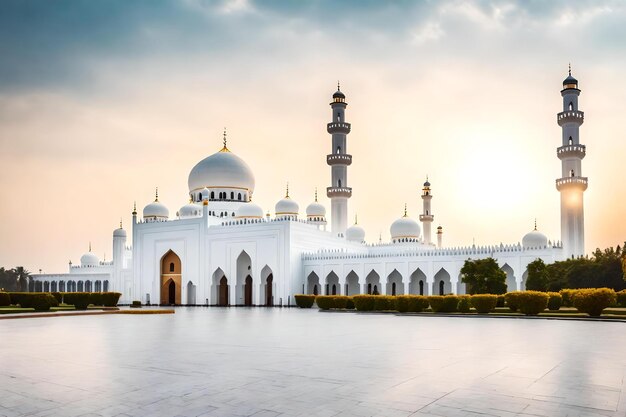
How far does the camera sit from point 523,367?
24.5ft

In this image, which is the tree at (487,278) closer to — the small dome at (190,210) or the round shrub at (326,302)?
the round shrub at (326,302)

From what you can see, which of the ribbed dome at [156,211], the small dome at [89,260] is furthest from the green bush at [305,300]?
the small dome at [89,260]

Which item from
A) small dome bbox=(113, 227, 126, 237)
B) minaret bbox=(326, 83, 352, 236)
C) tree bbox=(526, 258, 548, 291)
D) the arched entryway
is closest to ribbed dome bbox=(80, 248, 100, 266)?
small dome bbox=(113, 227, 126, 237)

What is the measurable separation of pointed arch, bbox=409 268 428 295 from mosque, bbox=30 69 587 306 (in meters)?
0.06

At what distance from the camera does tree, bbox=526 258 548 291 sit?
28.5 meters

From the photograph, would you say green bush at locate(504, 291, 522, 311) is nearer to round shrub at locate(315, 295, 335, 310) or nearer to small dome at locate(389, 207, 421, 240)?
round shrub at locate(315, 295, 335, 310)

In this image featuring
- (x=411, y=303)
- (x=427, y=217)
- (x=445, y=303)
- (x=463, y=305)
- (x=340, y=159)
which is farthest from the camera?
(x=427, y=217)

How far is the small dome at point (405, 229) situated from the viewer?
43.7 metres

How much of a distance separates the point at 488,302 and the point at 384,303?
4.52 meters

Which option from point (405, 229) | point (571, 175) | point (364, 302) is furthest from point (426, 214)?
point (364, 302)

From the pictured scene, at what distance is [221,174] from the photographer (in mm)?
43000

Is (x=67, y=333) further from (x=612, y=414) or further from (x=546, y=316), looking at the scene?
(x=546, y=316)

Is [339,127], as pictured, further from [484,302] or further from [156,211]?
[484,302]

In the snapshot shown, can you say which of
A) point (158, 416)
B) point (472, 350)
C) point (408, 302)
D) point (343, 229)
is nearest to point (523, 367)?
point (472, 350)
